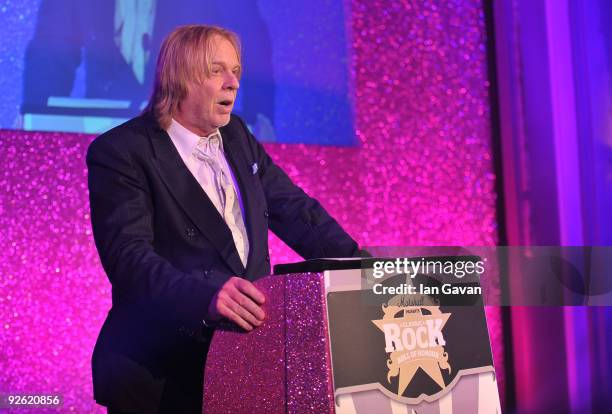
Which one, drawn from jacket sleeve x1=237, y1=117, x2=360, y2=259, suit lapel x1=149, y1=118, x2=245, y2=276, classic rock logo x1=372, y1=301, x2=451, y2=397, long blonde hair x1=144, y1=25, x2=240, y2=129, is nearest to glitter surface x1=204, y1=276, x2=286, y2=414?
classic rock logo x1=372, y1=301, x2=451, y2=397

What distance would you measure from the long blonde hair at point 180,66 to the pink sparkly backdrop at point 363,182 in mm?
1069

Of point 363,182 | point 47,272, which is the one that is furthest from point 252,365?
point 363,182

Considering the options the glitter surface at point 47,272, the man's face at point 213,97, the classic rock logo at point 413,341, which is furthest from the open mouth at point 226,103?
the glitter surface at point 47,272

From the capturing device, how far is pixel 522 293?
2.86 meters

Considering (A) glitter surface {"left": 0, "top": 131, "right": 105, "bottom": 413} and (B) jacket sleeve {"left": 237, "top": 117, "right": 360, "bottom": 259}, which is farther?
(A) glitter surface {"left": 0, "top": 131, "right": 105, "bottom": 413}

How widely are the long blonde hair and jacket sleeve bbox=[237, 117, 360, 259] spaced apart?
0.69ft

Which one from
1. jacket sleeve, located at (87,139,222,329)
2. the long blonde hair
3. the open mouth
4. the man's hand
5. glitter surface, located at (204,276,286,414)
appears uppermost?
the long blonde hair

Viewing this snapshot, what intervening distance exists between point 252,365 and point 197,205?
0.39 metres

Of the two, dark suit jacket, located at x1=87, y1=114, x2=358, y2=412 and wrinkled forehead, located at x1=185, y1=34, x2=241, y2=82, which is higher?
wrinkled forehead, located at x1=185, y1=34, x2=241, y2=82

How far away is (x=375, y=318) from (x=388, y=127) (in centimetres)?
198

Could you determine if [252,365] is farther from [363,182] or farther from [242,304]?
[363,182]

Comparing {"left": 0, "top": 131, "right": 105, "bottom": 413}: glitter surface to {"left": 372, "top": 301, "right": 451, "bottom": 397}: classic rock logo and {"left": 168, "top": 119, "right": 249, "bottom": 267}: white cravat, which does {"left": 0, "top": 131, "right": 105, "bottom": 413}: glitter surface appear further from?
{"left": 372, "top": 301, "right": 451, "bottom": 397}: classic rock logo

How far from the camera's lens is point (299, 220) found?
1.51 m

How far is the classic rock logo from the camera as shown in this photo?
98 cm
